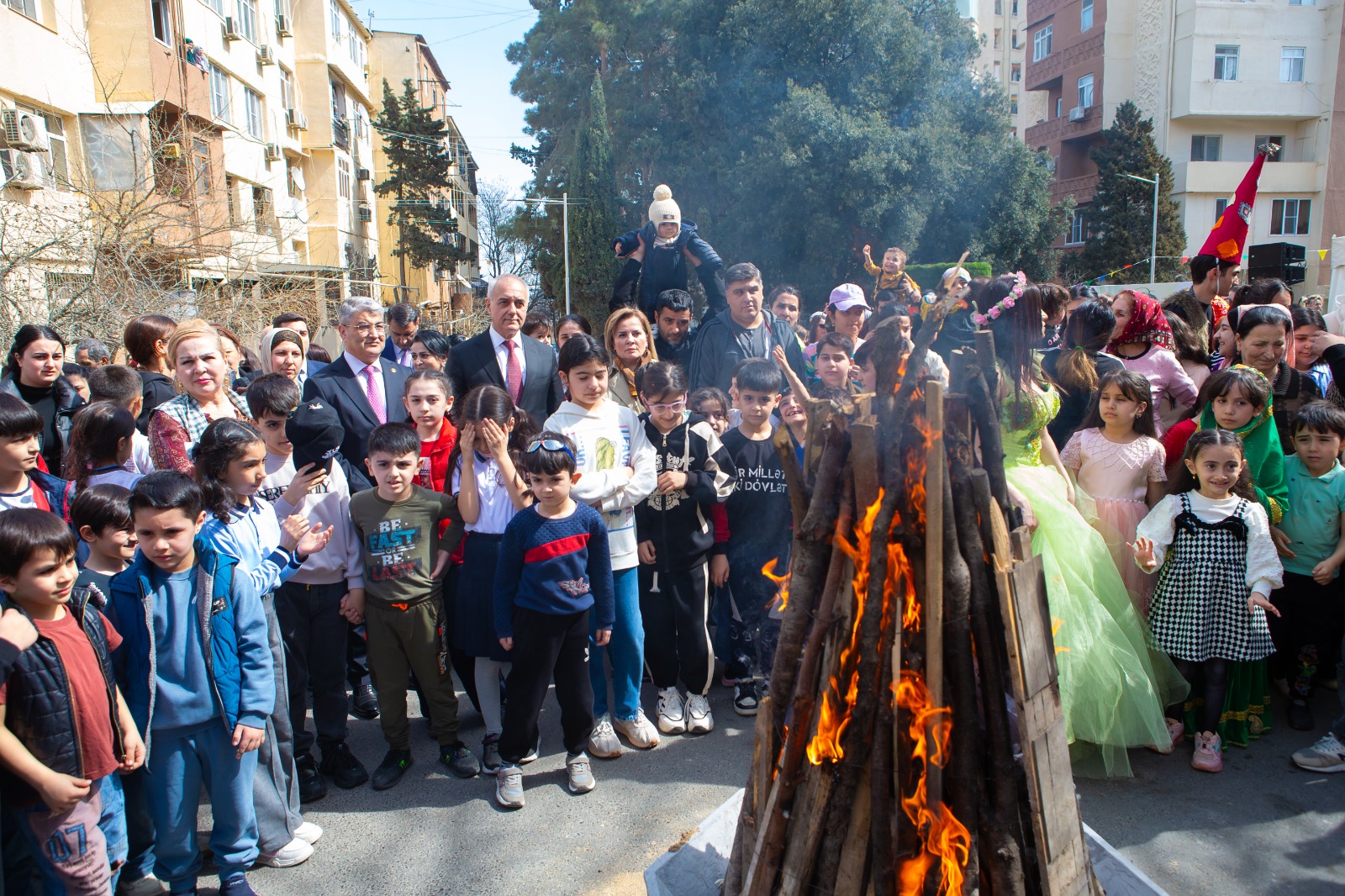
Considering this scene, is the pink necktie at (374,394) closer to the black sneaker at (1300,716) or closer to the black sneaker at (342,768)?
the black sneaker at (342,768)

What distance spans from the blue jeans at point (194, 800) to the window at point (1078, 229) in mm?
45658

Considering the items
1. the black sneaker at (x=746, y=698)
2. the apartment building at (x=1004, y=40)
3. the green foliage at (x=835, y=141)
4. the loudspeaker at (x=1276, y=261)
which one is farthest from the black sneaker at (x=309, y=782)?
the apartment building at (x=1004, y=40)

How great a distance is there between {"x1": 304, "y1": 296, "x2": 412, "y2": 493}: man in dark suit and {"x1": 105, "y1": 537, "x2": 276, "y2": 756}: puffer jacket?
1.51m

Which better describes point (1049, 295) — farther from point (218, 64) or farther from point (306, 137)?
point (306, 137)

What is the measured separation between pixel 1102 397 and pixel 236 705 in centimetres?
451

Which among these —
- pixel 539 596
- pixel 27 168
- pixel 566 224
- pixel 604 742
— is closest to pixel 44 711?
pixel 539 596

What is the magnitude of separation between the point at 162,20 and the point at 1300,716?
25015mm

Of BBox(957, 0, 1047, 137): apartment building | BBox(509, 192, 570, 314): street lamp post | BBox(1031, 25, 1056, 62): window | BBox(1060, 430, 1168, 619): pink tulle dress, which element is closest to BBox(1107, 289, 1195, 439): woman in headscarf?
BBox(1060, 430, 1168, 619): pink tulle dress

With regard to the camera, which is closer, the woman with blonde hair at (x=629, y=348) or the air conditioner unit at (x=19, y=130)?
the woman with blonde hair at (x=629, y=348)

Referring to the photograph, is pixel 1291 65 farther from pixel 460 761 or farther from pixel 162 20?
pixel 460 761

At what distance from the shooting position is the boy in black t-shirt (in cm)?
480

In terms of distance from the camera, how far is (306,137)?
33281 mm

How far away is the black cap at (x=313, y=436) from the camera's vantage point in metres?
4.00

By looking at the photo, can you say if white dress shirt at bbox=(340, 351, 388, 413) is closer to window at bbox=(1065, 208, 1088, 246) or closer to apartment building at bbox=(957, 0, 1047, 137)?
window at bbox=(1065, 208, 1088, 246)
